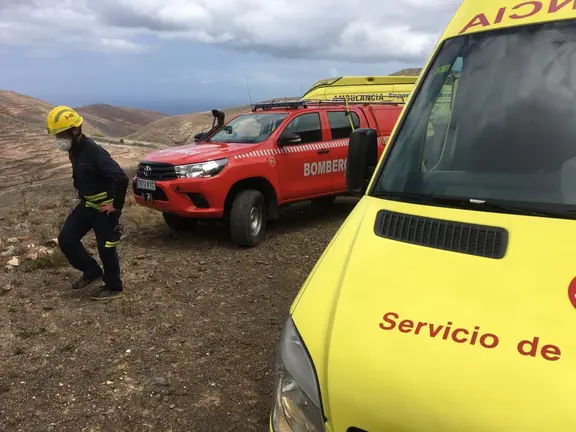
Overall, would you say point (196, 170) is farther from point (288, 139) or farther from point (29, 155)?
point (29, 155)

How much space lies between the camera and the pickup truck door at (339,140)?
802cm

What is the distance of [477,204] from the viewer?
7.44ft

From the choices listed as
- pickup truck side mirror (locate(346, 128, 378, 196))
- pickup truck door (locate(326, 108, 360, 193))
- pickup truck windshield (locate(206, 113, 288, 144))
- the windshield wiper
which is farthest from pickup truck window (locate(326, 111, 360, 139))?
the windshield wiper

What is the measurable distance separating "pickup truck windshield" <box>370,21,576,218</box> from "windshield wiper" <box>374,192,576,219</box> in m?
0.01

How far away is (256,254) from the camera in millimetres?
6789

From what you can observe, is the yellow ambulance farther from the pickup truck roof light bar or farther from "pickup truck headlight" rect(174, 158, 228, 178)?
the pickup truck roof light bar

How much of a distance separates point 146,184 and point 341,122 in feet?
10.4

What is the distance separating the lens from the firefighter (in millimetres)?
4809

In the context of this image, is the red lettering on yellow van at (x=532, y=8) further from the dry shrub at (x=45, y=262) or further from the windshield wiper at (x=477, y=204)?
the dry shrub at (x=45, y=262)

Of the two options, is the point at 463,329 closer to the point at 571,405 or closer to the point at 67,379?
the point at 571,405

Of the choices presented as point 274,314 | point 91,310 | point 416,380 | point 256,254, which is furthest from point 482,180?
point 256,254

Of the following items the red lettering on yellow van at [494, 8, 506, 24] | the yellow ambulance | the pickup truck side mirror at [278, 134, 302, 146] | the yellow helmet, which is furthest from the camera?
the pickup truck side mirror at [278, 134, 302, 146]

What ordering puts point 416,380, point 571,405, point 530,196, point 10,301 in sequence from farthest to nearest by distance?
point 10,301 < point 530,196 < point 416,380 < point 571,405

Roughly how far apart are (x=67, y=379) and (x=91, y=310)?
1243 millimetres
